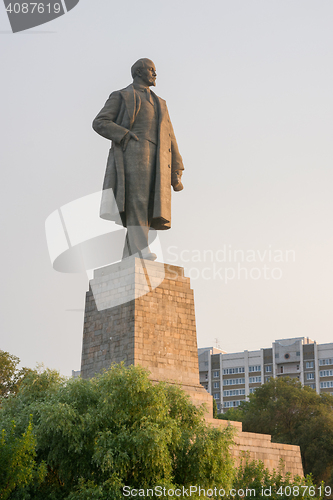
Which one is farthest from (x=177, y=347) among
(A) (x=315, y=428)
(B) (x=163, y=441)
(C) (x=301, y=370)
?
(C) (x=301, y=370)

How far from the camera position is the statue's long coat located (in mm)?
16969

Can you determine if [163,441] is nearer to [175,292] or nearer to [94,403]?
[94,403]

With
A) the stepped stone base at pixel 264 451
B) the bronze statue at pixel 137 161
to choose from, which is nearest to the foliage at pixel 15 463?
the stepped stone base at pixel 264 451

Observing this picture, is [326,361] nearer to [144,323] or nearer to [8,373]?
[8,373]

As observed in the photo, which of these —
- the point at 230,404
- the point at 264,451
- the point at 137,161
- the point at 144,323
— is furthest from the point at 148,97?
the point at 230,404

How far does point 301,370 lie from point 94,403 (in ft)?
248

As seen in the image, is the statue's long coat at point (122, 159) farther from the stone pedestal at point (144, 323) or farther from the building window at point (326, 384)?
the building window at point (326, 384)

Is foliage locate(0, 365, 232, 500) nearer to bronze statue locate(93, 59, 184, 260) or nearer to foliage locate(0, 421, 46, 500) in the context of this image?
foliage locate(0, 421, 46, 500)

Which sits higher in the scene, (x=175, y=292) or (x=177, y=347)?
(x=175, y=292)

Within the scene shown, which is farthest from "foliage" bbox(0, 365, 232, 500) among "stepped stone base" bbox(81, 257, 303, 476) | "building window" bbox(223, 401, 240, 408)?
"building window" bbox(223, 401, 240, 408)

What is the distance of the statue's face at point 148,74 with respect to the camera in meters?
17.7

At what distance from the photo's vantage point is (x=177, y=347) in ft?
53.2

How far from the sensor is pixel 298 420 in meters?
31.7

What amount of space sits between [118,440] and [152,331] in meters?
4.32
